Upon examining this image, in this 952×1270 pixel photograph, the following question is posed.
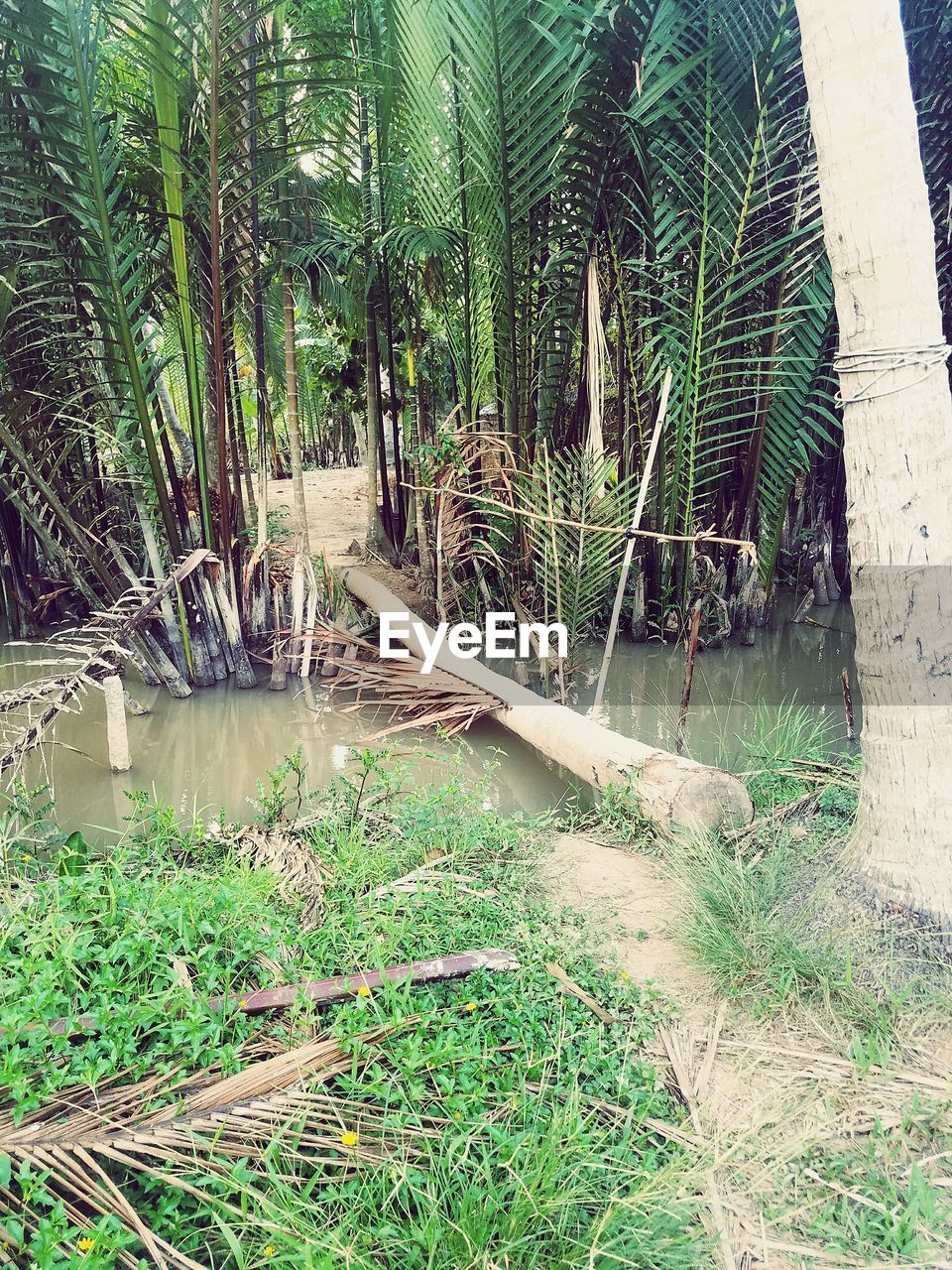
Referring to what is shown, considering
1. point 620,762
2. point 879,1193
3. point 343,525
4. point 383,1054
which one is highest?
point 343,525

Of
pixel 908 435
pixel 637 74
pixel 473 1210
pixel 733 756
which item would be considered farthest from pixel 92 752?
pixel 637 74

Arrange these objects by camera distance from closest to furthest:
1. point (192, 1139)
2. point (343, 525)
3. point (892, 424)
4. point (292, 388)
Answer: point (192, 1139), point (892, 424), point (292, 388), point (343, 525)

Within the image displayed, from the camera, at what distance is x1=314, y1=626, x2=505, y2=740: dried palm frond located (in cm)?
374

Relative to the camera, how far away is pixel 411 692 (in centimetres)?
402

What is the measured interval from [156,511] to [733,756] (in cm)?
315

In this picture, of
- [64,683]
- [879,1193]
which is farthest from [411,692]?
[879,1193]

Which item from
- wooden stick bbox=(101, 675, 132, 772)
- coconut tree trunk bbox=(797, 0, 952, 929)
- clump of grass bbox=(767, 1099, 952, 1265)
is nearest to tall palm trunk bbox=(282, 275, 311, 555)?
wooden stick bbox=(101, 675, 132, 772)

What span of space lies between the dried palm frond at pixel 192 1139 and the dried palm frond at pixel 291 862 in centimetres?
61

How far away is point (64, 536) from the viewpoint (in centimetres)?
489

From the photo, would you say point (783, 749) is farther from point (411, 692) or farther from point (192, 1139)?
point (192, 1139)

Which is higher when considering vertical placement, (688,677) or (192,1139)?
(688,677)

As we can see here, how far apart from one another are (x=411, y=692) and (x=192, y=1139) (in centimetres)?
271

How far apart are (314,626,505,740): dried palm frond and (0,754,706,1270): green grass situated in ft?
4.29

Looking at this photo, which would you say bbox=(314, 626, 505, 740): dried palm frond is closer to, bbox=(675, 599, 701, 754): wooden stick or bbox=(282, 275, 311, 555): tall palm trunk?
bbox=(282, 275, 311, 555): tall palm trunk
